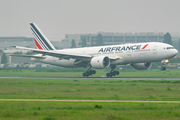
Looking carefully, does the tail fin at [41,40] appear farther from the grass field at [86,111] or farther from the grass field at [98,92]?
the grass field at [86,111]

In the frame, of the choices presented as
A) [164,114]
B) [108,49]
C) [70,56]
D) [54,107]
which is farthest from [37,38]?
[164,114]

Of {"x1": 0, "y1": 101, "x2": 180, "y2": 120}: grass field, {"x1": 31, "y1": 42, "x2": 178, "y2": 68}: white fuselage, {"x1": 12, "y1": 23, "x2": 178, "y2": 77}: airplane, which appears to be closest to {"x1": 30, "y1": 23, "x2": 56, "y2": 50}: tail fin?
{"x1": 12, "y1": 23, "x2": 178, "y2": 77}: airplane

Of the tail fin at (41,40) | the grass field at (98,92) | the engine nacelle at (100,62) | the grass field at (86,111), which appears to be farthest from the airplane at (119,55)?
the grass field at (86,111)

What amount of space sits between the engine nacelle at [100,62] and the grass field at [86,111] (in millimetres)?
29788

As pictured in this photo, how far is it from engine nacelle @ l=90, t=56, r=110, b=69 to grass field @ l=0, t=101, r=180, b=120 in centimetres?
2979

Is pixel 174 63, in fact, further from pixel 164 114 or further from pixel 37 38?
pixel 164 114

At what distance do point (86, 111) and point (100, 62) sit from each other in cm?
3289

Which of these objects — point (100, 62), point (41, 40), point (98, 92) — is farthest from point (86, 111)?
point (41, 40)

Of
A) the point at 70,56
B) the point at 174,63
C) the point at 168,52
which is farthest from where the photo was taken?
the point at 174,63

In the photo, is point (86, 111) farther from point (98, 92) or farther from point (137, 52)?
point (137, 52)

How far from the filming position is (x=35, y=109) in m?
21.1

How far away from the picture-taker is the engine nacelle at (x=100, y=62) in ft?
174

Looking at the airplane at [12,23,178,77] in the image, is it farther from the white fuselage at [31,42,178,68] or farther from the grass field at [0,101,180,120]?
the grass field at [0,101,180,120]

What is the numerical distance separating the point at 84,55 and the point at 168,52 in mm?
15220
